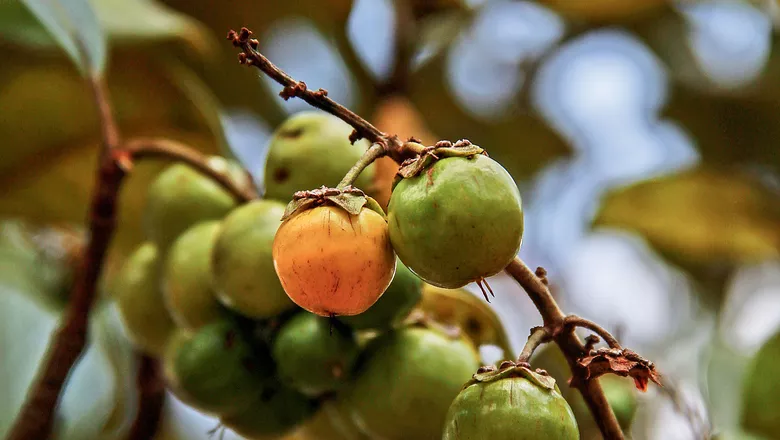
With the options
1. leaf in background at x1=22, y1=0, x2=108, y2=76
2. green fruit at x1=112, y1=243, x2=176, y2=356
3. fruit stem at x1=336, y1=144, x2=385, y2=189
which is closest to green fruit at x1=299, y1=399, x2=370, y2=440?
green fruit at x1=112, y1=243, x2=176, y2=356

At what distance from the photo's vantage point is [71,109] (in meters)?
1.59

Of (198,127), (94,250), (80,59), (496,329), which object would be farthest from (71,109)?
(496,329)

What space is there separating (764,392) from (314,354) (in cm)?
71

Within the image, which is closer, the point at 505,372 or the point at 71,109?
the point at 505,372

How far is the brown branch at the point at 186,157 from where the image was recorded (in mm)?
990

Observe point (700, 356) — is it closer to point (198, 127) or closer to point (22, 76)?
point (198, 127)

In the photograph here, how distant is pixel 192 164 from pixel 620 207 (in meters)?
1.05

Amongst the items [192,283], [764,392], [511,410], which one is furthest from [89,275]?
[764,392]

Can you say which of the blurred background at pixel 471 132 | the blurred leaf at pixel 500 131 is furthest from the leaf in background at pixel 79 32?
the blurred leaf at pixel 500 131

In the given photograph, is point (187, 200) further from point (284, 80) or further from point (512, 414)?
point (512, 414)

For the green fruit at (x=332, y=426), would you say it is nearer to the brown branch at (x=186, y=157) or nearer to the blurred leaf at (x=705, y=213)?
the brown branch at (x=186, y=157)

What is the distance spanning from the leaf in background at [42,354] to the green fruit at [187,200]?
340mm

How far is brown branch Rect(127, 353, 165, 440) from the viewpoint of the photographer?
3.76 feet

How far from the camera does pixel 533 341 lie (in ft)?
2.20
